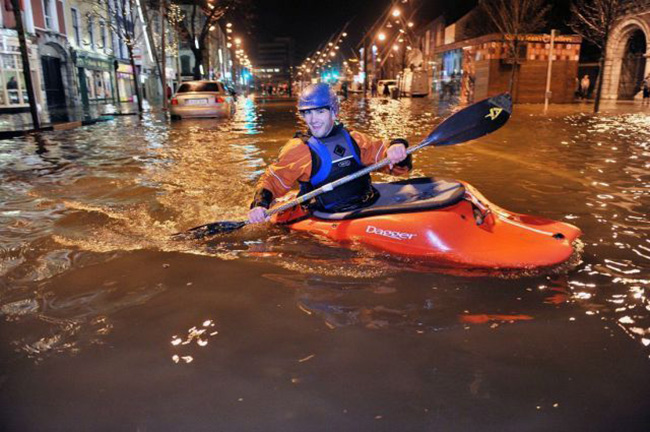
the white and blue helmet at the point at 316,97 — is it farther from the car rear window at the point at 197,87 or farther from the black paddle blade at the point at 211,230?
the car rear window at the point at 197,87

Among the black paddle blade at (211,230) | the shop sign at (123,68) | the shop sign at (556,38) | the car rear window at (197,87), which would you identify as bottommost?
the black paddle blade at (211,230)

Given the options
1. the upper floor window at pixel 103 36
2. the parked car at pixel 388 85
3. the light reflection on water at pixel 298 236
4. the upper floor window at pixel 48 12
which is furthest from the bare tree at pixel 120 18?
the parked car at pixel 388 85

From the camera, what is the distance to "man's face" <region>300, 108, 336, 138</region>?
4.09 m

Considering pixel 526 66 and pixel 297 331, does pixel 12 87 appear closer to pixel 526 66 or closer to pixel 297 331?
pixel 297 331

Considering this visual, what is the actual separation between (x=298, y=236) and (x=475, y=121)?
1855 mm

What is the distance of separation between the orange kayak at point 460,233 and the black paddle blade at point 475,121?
0.49 meters

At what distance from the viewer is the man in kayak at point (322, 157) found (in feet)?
13.3

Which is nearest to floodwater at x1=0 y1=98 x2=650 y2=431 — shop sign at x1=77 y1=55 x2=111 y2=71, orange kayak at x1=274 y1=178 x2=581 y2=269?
orange kayak at x1=274 y1=178 x2=581 y2=269

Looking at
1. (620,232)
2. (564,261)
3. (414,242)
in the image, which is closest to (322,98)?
(414,242)

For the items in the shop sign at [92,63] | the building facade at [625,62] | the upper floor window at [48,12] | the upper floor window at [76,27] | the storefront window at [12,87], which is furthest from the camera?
the shop sign at [92,63]

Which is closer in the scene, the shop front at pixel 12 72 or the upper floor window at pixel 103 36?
the shop front at pixel 12 72

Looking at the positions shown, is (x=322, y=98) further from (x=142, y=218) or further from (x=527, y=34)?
(x=527, y=34)

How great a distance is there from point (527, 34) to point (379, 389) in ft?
99.6

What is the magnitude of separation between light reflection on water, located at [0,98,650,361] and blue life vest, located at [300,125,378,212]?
0.40 meters
